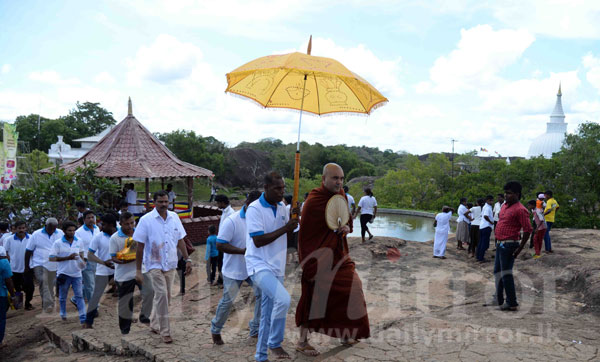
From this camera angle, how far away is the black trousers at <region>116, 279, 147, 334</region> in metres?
4.85

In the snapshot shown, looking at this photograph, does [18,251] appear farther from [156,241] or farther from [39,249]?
[156,241]

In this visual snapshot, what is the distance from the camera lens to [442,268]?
9.03 meters

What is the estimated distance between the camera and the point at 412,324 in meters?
4.77

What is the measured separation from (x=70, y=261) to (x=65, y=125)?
196 feet

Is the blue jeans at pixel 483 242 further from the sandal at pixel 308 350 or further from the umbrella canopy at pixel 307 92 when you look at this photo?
the sandal at pixel 308 350

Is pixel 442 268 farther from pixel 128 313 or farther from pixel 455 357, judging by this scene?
pixel 128 313

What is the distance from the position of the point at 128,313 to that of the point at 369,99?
149 inches

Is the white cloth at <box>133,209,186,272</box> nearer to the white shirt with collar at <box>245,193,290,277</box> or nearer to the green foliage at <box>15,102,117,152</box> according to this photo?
the white shirt with collar at <box>245,193,290,277</box>

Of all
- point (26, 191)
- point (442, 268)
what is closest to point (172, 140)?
point (26, 191)

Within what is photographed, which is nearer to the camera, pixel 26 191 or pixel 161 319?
pixel 161 319

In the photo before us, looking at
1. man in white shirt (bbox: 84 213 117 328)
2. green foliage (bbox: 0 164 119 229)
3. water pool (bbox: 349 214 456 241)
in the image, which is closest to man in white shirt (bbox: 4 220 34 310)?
man in white shirt (bbox: 84 213 117 328)

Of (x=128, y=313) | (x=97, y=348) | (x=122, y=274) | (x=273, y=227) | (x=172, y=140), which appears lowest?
(x=97, y=348)

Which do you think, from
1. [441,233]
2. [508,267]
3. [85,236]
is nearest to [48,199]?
[85,236]

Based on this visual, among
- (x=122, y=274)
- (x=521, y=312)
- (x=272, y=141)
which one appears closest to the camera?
(x=122, y=274)
